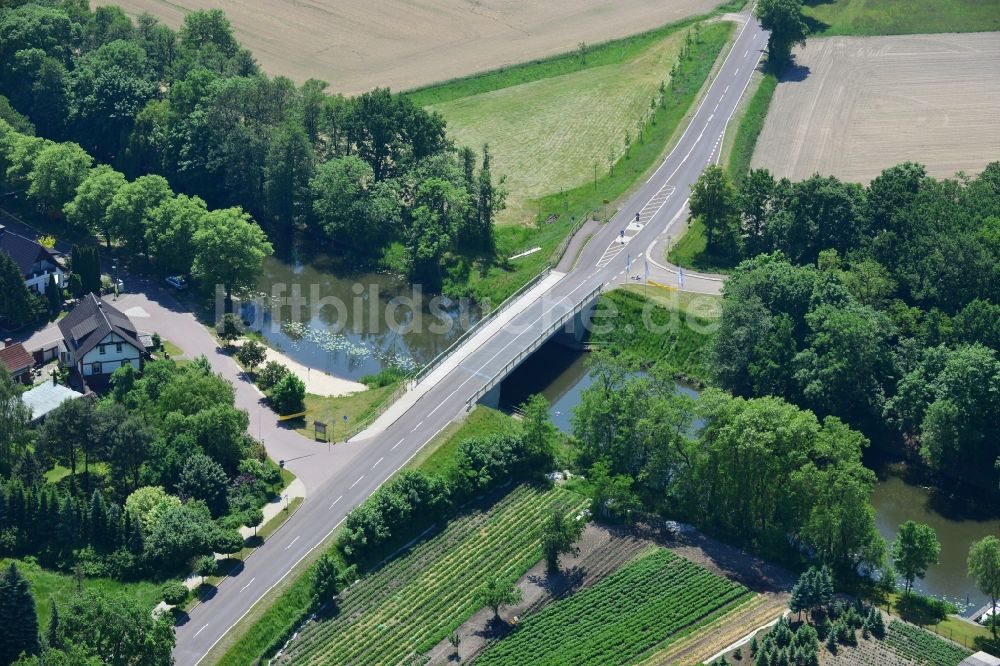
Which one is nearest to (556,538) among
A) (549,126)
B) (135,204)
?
(135,204)

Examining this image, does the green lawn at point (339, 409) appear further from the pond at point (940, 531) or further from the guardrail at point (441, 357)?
the pond at point (940, 531)

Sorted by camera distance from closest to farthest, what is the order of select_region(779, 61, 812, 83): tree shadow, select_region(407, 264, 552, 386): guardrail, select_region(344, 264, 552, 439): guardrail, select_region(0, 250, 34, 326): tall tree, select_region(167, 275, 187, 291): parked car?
select_region(344, 264, 552, 439): guardrail → select_region(407, 264, 552, 386): guardrail → select_region(0, 250, 34, 326): tall tree → select_region(167, 275, 187, 291): parked car → select_region(779, 61, 812, 83): tree shadow

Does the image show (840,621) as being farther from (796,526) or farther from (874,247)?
(874,247)

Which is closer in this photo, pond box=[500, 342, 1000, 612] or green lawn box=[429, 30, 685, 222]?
pond box=[500, 342, 1000, 612]

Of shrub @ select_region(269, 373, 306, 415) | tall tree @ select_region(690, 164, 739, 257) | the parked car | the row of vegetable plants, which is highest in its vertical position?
tall tree @ select_region(690, 164, 739, 257)

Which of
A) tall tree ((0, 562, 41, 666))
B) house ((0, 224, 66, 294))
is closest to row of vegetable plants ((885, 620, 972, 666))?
tall tree ((0, 562, 41, 666))

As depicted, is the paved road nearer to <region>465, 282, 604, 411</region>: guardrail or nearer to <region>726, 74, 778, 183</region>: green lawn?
<region>465, 282, 604, 411</region>: guardrail

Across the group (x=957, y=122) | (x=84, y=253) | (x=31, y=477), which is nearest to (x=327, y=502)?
(x=31, y=477)
